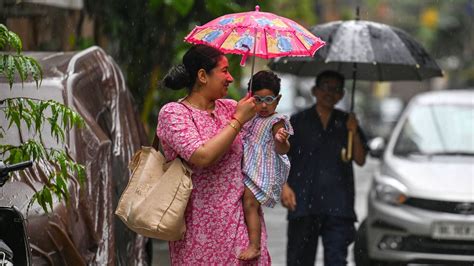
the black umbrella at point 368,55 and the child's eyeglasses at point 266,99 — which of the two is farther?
the black umbrella at point 368,55

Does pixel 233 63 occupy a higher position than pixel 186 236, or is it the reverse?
pixel 186 236

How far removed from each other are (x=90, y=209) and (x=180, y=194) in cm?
149

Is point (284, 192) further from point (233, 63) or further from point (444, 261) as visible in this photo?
point (233, 63)

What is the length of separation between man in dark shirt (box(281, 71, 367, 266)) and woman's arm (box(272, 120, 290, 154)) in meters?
2.47

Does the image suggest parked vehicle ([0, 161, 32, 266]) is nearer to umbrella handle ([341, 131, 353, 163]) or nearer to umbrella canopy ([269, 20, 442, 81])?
umbrella canopy ([269, 20, 442, 81])

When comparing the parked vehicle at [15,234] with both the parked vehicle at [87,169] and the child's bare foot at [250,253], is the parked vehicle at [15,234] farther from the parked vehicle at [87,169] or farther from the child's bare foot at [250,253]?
the child's bare foot at [250,253]

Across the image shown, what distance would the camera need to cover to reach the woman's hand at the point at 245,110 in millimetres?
4938

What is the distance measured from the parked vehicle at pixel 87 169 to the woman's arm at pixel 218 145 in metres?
1.13

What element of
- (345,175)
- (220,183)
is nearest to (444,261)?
(345,175)

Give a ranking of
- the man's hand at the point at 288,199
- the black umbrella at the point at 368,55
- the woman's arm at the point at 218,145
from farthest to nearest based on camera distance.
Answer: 1. the black umbrella at the point at 368,55
2. the man's hand at the point at 288,199
3. the woman's arm at the point at 218,145

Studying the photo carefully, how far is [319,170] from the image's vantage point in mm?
7828

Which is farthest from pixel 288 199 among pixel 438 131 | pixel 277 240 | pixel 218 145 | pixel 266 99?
pixel 277 240

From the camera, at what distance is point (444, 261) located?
30.4ft

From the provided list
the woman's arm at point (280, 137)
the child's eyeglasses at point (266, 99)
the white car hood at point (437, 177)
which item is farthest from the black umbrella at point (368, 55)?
the woman's arm at point (280, 137)
